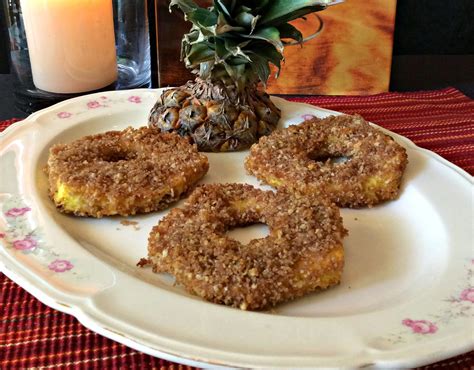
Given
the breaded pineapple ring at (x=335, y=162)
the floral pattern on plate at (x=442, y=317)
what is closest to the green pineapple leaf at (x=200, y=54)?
the breaded pineapple ring at (x=335, y=162)

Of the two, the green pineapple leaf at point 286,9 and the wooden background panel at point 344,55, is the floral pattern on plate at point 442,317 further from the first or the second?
the wooden background panel at point 344,55

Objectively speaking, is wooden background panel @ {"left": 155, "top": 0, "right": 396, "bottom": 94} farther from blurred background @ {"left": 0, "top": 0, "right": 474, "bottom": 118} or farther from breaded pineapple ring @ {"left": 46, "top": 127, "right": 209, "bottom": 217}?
breaded pineapple ring @ {"left": 46, "top": 127, "right": 209, "bottom": 217}

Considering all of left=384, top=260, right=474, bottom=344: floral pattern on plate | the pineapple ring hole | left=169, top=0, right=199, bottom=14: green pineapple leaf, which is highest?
left=169, top=0, right=199, bottom=14: green pineapple leaf

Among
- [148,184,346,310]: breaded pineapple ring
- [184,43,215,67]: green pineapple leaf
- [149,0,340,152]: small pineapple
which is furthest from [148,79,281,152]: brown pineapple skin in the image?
[148,184,346,310]: breaded pineapple ring

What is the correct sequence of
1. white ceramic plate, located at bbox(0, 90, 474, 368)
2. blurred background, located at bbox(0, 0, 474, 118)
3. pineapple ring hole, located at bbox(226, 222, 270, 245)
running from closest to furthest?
white ceramic plate, located at bbox(0, 90, 474, 368) < pineapple ring hole, located at bbox(226, 222, 270, 245) < blurred background, located at bbox(0, 0, 474, 118)

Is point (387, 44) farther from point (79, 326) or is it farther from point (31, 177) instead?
point (79, 326)
